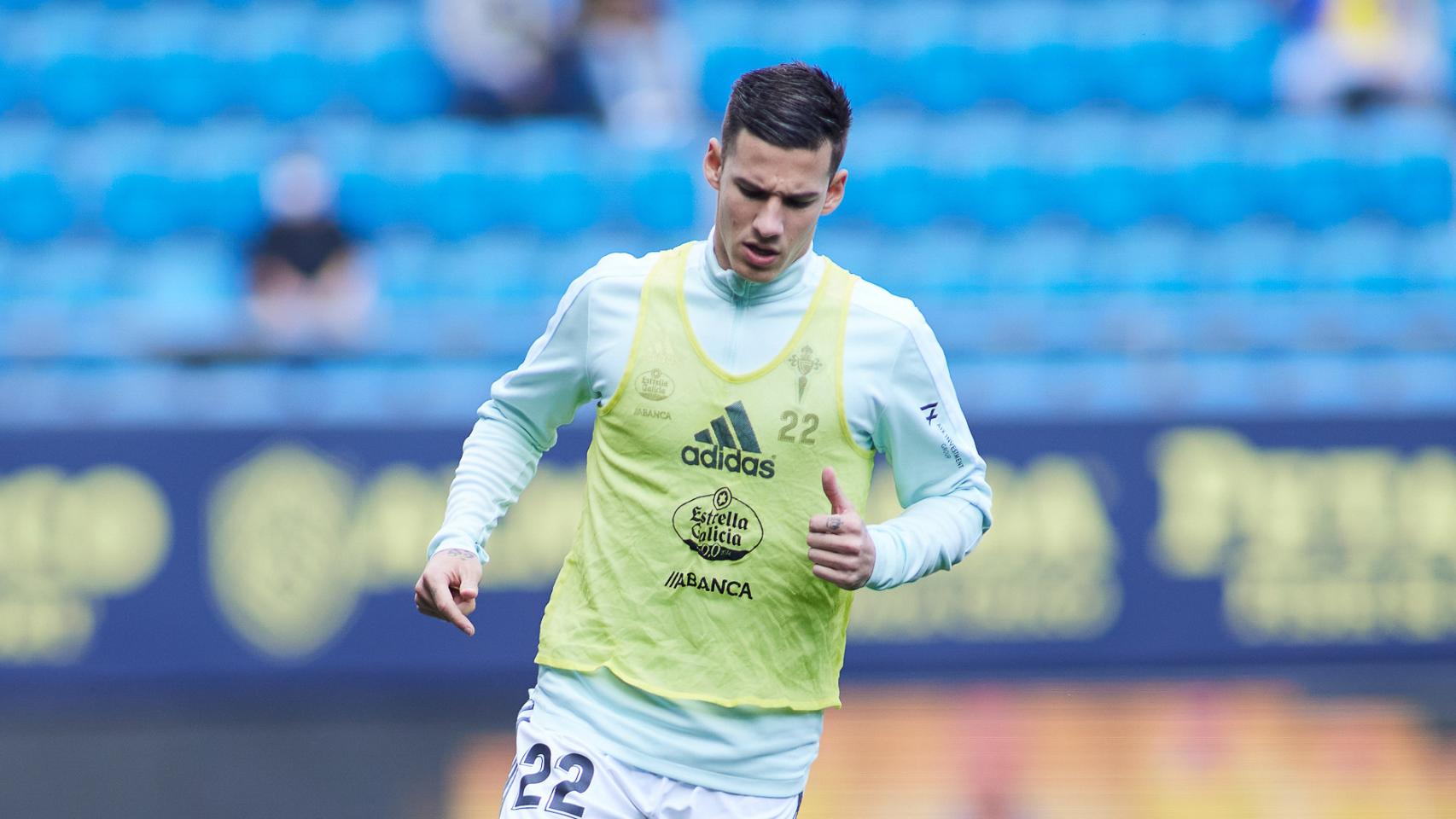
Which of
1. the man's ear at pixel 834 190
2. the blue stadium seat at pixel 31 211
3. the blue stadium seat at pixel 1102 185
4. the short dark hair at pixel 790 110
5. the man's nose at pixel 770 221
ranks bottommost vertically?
the man's nose at pixel 770 221

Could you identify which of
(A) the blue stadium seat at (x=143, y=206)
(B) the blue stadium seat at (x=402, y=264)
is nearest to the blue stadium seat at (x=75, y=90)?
(A) the blue stadium seat at (x=143, y=206)

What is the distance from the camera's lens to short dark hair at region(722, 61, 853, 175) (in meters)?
3.32

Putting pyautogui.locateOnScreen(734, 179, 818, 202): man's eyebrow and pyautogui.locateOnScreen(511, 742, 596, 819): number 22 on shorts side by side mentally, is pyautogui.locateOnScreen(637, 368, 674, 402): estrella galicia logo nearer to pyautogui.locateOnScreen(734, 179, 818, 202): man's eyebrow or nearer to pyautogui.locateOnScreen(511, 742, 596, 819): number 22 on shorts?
pyautogui.locateOnScreen(734, 179, 818, 202): man's eyebrow

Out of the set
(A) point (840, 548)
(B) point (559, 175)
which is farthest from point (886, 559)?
(B) point (559, 175)

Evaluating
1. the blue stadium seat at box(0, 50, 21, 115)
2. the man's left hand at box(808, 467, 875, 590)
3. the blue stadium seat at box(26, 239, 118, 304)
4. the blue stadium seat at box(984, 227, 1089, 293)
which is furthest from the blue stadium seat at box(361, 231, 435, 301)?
the man's left hand at box(808, 467, 875, 590)

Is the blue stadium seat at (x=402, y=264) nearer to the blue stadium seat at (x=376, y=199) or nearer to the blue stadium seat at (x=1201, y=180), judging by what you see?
the blue stadium seat at (x=376, y=199)

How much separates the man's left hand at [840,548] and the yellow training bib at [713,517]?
24cm

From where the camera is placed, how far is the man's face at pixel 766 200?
332cm

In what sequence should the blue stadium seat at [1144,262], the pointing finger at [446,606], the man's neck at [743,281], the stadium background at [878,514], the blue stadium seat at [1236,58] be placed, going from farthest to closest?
the blue stadium seat at [1236,58]
the blue stadium seat at [1144,262]
the stadium background at [878,514]
the man's neck at [743,281]
the pointing finger at [446,606]

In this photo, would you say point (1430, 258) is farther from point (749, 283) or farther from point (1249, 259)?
point (749, 283)

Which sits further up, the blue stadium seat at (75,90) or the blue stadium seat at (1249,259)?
the blue stadium seat at (75,90)

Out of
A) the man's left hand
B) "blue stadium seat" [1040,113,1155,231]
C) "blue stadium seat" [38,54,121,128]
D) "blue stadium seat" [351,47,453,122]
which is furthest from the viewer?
"blue stadium seat" [38,54,121,128]

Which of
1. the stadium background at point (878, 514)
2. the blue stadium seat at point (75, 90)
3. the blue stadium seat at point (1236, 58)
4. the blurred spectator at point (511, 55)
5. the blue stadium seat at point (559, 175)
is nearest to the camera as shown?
the stadium background at point (878, 514)

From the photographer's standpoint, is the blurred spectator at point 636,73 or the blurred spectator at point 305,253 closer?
the blurred spectator at point 305,253
